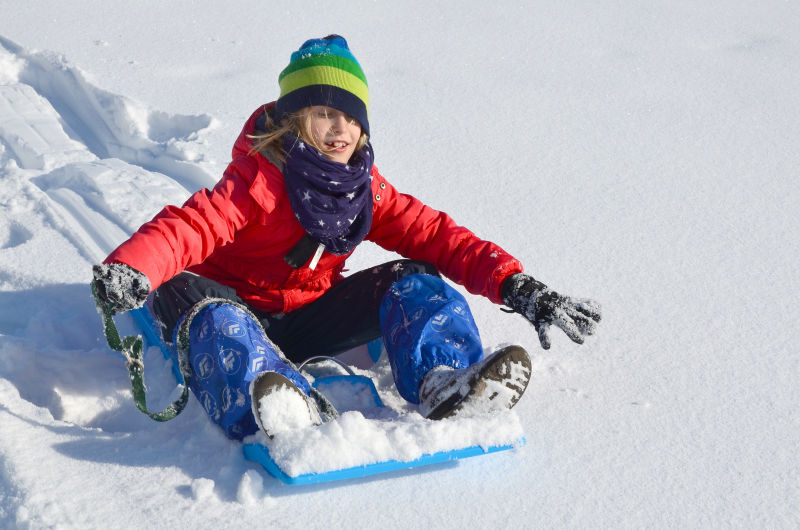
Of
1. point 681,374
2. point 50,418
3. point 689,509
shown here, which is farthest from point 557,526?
point 50,418

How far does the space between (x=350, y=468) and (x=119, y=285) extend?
0.55 m

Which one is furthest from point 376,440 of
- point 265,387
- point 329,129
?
point 329,129

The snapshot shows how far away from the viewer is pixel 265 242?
6.48 feet

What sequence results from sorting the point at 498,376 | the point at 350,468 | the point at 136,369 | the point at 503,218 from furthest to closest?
the point at 503,218 → the point at 136,369 → the point at 498,376 → the point at 350,468

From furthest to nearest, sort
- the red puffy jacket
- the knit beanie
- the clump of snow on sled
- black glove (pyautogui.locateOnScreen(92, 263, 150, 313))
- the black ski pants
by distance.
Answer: the black ski pants
the knit beanie
the red puffy jacket
black glove (pyautogui.locateOnScreen(92, 263, 150, 313))
the clump of snow on sled

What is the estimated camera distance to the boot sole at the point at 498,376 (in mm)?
1611

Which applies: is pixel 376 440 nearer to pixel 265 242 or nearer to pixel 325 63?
pixel 265 242

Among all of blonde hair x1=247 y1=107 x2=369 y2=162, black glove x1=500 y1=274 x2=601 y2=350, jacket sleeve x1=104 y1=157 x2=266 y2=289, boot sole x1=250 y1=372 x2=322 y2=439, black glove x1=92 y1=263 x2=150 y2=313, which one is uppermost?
blonde hair x1=247 y1=107 x2=369 y2=162

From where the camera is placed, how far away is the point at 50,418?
1.71 meters

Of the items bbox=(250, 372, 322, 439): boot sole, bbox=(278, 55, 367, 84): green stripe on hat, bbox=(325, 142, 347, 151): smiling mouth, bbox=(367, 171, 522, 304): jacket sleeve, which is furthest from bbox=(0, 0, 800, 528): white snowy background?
bbox=(278, 55, 367, 84): green stripe on hat

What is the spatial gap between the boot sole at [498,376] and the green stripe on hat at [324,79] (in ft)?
2.37

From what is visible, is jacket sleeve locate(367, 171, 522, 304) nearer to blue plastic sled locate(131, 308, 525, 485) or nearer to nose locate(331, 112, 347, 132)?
nose locate(331, 112, 347, 132)

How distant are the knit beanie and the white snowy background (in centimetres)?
62

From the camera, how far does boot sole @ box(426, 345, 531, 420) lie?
1611 mm
